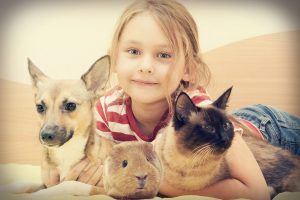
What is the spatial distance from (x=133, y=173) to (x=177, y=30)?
430 mm

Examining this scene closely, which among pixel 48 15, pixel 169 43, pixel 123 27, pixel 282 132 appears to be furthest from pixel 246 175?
pixel 48 15

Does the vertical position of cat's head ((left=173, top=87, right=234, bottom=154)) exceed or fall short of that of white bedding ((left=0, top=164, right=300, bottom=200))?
it exceeds it

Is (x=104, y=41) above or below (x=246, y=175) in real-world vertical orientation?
above

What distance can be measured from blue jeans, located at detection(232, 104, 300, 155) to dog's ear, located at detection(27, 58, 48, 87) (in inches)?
22.9

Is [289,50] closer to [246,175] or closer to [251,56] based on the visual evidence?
[251,56]

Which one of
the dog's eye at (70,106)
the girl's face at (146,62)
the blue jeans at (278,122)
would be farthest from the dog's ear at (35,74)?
the blue jeans at (278,122)

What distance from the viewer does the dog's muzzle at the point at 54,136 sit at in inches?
51.4

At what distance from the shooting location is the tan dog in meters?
1.31

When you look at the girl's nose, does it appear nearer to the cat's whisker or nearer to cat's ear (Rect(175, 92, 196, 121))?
cat's ear (Rect(175, 92, 196, 121))

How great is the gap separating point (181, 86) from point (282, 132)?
352mm

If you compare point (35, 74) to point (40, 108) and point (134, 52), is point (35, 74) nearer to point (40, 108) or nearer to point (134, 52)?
point (40, 108)

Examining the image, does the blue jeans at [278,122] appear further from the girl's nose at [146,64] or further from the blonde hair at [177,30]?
the girl's nose at [146,64]

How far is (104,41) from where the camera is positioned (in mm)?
1360

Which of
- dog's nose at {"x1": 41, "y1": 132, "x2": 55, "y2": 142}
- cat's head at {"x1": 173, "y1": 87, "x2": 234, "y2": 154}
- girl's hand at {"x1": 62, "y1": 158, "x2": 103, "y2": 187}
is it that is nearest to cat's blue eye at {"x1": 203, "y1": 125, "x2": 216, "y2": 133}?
cat's head at {"x1": 173, "y1": 87, "x2": 234, "y2": 154}
